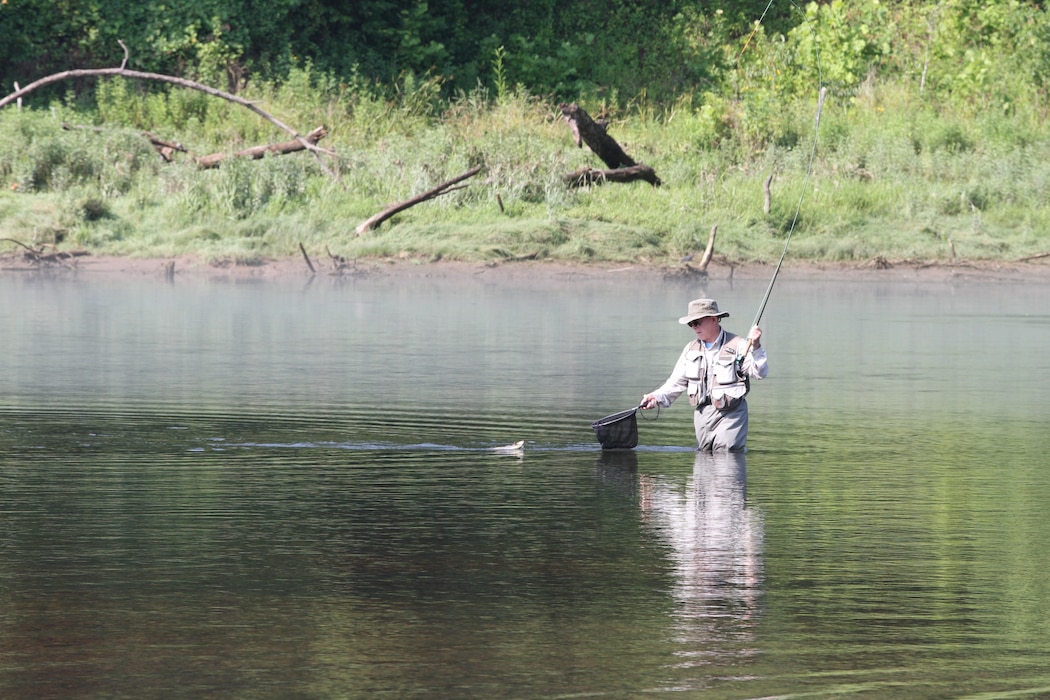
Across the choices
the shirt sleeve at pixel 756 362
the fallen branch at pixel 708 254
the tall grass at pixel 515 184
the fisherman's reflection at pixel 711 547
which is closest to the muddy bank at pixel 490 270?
the fallen branch at pixel 708 254

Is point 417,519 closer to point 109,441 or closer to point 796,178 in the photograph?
point 109,441

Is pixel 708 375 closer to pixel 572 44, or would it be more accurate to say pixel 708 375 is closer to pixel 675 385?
pixel 675 385

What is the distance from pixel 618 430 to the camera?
1080cm

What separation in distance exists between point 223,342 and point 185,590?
10508 mm

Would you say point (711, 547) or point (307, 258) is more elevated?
point (307, 258)

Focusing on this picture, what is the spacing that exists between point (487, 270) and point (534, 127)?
4.82 m

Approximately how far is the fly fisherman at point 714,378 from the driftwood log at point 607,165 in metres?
15.7

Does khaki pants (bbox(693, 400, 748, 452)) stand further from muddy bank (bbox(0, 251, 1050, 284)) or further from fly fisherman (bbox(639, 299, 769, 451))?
muddy bank (bbox(0, 251, 1050, 284))

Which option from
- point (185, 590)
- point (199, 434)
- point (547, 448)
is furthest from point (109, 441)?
point (185, 590)

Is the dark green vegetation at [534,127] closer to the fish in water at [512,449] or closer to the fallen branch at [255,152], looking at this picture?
the fallen branch at [255,152]

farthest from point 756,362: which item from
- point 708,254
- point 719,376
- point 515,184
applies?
point 515,184

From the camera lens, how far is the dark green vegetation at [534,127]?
25.8m

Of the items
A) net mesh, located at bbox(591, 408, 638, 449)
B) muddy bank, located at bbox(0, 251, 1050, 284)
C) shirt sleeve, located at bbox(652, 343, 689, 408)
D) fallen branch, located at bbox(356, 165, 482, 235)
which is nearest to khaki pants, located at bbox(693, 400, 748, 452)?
shirt sleeve, located at bbox(652, 343, 689, 408)

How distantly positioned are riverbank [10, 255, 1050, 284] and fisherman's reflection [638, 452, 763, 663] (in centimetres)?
1418
